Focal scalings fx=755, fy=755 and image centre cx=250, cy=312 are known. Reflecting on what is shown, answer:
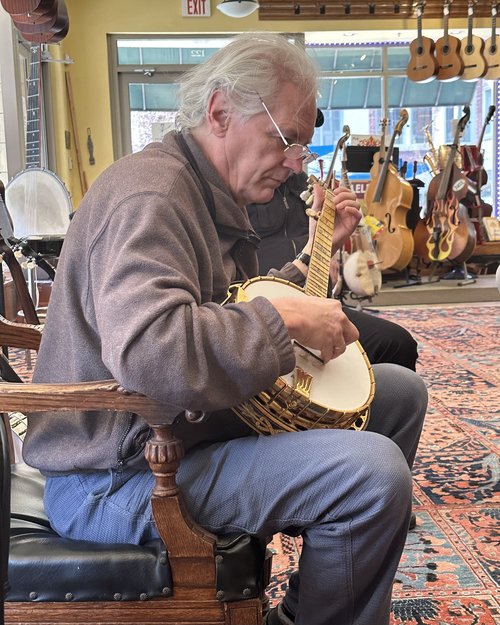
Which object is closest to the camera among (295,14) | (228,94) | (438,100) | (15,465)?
(228,94)

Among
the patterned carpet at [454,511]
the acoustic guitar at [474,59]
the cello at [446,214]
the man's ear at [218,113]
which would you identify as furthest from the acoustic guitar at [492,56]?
the man's ear at [218,113]

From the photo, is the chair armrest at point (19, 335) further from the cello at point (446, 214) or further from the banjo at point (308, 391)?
the cello at point (446, 214)

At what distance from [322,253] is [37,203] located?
8.91 ft

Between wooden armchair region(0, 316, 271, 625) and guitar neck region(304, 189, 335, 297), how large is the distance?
53 cm

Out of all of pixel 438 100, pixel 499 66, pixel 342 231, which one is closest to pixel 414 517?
pixel 342 231

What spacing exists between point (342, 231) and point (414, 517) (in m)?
1.01

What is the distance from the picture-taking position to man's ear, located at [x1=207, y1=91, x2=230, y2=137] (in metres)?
1.29

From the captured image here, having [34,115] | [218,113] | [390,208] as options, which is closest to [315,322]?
[218,113]

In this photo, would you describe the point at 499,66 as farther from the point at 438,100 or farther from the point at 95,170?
the point at 95,170

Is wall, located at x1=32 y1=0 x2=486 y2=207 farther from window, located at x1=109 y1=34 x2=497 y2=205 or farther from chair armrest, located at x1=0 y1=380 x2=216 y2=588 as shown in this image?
chair armrest, located at x1=0 y1=380 x2=216 y2=588

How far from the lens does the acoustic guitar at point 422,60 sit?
8016 mm

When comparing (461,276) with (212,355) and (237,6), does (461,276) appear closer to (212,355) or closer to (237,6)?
(237,6)

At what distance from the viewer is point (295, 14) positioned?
27.2 ft

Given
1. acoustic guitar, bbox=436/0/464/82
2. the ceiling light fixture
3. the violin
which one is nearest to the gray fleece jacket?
the ceiling light fixture
